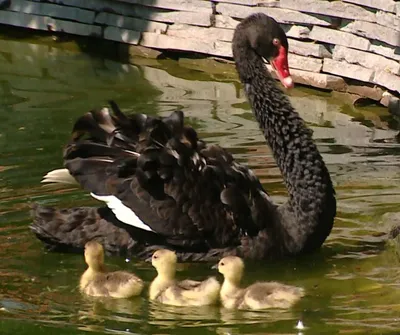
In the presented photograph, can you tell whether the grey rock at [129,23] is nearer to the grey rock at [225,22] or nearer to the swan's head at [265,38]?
the grey rock at [225,22]

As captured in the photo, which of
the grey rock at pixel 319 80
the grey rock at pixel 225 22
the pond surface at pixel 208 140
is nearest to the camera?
the pond surface at pixel 208 140

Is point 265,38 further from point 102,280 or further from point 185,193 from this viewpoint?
point 102,280

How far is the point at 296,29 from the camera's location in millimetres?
11125

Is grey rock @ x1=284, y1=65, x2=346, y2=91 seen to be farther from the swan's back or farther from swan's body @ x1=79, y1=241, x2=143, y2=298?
swan's body @ x1=79, y1=241, x2=143, y2=298

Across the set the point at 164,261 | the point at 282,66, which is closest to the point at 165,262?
the point at 164,261

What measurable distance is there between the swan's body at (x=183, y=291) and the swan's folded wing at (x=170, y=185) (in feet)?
1.77

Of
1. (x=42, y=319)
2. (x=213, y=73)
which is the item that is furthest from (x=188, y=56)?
(x=42, y=319)

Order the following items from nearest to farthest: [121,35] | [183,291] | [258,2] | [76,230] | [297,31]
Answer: [183,291] < [76,230] < [297,31] < [258,2] < [121,35]

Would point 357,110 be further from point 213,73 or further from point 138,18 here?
point 138,18

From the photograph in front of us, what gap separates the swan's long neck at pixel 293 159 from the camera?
255 inches

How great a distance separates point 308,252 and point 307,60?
4.71m

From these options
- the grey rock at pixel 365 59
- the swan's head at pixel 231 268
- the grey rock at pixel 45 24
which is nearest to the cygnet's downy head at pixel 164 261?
the swan's head at pixel 231 268

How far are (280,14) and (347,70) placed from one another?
3.14 feet

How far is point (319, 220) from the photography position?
6.45 m
